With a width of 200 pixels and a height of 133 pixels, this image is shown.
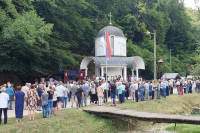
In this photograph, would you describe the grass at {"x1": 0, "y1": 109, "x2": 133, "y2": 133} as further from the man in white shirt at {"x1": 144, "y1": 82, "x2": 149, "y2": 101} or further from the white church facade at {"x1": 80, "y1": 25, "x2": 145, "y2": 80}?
the white church facade at {"x1": 80, "y1": 25, "x2": 145, "y2": 80}

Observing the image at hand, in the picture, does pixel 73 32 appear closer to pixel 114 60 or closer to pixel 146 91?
pixel 114 60

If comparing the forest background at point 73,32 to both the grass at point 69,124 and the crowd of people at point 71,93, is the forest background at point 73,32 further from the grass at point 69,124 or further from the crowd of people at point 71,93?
the grass at point 69,124

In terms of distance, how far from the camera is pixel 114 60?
116ft

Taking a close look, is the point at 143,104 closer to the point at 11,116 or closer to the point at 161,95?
the point at 161,95

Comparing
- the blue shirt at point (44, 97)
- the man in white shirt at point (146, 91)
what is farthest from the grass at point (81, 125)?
the man in white shirt at point (146, 91)

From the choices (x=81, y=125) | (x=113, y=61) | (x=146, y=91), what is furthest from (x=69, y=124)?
(x=113, y=61)

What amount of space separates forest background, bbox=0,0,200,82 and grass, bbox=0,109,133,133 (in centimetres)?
996

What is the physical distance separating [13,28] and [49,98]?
10838 mm

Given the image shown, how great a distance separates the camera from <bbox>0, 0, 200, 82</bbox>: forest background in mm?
24953

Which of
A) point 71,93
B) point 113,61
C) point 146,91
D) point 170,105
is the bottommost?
point 170,105

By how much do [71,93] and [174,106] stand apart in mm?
9751

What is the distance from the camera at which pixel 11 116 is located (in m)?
15.9

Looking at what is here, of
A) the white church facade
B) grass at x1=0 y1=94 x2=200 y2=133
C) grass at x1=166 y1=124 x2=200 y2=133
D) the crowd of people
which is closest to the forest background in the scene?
the white church facade

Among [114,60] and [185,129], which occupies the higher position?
[114,60]
